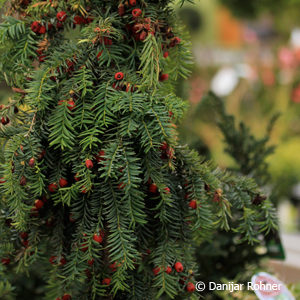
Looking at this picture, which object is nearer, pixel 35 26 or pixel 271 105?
pixel 35 26

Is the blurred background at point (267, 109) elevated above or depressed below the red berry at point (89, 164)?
below

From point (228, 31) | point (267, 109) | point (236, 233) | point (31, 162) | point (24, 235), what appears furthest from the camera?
point (228, 31)

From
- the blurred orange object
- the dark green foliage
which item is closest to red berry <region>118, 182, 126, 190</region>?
the dark green foliage

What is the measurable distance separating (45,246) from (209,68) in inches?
148

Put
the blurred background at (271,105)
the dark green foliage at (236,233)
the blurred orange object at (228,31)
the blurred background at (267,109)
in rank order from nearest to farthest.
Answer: the dark green foliage at (236,233), the blurred background at (267,109), the blurred background at (271,105), the blurred orange object at (228,31)

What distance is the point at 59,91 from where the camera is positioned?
1.79 feet

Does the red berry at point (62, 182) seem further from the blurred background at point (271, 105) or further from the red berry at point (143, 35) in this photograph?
the blurred background at point (271, 105)

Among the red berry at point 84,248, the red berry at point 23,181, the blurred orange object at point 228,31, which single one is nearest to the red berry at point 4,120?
the red berry at point 23,181

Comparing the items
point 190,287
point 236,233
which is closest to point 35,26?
point 190,287

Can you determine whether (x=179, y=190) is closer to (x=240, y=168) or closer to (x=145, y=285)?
(x=145, y=285)

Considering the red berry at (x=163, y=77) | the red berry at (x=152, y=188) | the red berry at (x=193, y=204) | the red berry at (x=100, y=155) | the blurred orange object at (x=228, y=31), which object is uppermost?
the red berry at (x=163, y=77)

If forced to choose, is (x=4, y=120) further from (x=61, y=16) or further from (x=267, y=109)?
(x=267, y=109)

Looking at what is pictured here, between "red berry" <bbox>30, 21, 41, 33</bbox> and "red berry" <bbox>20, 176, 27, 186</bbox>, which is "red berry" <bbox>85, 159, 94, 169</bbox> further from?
"red berry" <bbox>30, 21, 41, 33</bbox>

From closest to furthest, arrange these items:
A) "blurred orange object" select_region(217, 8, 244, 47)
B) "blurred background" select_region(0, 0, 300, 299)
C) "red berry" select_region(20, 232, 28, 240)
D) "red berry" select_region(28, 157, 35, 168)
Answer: "red berry" select_region(28, 157, 35, 168) < "red berry" select_region(20, 232, 28, 240) < "blurred background" select_region(0, 0, 300, 299) < "blurred orange object" select_region(217, 8, 244, 47)
